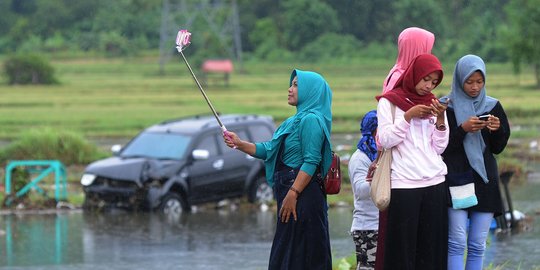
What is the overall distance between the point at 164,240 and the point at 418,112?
7.78m

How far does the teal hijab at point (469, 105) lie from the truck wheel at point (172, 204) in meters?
9.90

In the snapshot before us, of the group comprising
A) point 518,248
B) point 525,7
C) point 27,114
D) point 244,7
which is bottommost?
point 518,248

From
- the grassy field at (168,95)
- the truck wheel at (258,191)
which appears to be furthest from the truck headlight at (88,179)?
the grassy field at (168,95)

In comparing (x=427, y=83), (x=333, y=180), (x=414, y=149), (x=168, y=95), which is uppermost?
(x=168, y=95)

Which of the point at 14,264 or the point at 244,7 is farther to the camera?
the point at 244,7

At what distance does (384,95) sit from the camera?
7.48 meters

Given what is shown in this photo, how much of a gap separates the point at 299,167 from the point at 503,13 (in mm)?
70009

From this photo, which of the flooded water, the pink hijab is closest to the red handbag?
the pink hijab

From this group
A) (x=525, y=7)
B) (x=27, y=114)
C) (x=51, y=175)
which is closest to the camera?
(x=51, y=175)

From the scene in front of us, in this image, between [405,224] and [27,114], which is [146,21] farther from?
[405,224]

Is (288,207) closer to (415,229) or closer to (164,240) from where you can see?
(415,229)

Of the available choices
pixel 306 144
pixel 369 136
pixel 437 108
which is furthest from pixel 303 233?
pixel 437 108

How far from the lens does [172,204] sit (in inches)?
687

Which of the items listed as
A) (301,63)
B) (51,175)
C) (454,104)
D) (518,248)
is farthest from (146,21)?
(454,104)
